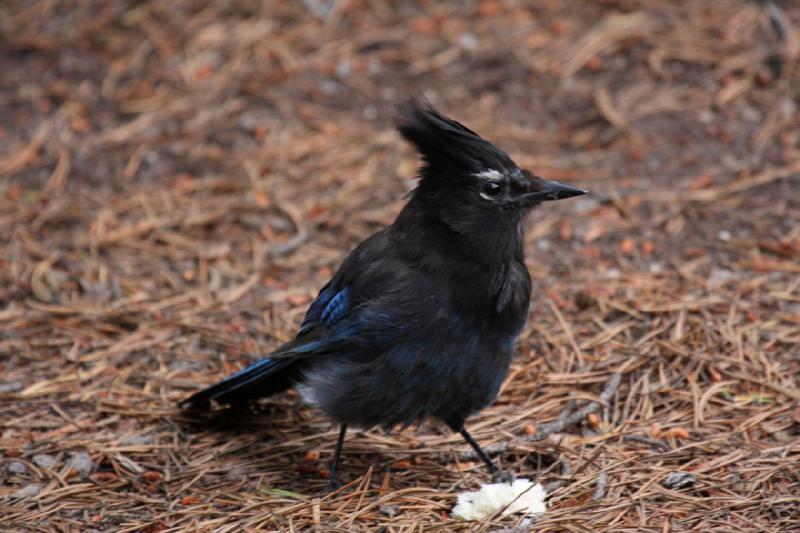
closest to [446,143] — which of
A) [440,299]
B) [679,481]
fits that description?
[440,299]

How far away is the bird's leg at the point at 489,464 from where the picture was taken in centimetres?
378

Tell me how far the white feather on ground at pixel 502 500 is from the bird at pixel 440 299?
0.52 feet

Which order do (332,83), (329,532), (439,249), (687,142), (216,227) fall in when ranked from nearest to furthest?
(329,532) < (439,249) < (216,227) < (687,142) < (332,83)

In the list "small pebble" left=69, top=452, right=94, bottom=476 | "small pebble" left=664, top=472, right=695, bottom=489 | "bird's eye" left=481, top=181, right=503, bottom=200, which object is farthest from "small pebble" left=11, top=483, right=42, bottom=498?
"small pebble" left=664, top=472, right=695, bottom=489

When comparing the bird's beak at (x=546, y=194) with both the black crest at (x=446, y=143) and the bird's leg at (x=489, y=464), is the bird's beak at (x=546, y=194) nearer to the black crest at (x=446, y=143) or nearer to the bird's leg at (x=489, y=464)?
the black crest at (x=446, y=143)

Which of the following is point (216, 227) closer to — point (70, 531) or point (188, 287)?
point (188, 287)

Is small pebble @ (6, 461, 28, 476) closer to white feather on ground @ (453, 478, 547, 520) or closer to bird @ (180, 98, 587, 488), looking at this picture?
bird @ (180, 98, 587, 488)

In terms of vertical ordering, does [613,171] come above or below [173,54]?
below

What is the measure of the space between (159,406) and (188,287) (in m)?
1.03

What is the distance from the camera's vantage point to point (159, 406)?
430 cm

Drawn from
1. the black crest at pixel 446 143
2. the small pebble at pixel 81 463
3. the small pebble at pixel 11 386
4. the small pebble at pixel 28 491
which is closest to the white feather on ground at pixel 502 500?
the black crest at pixel 446 143

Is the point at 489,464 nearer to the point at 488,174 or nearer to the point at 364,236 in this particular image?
the point at 488,174

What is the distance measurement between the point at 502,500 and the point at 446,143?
126 cm

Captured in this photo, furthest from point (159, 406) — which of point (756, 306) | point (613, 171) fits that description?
point (613, 171)
